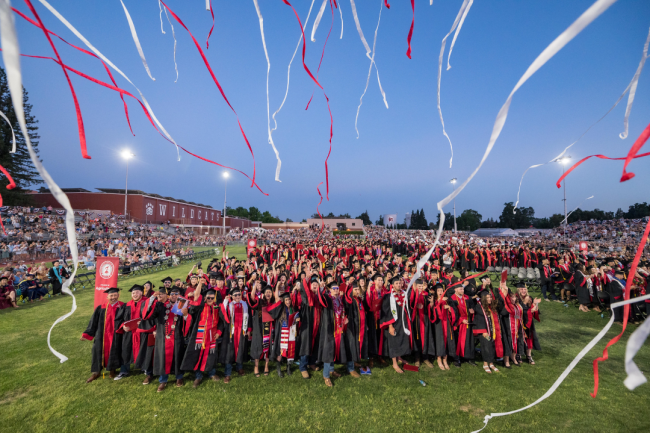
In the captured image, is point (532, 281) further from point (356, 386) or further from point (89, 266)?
point (89, 266)

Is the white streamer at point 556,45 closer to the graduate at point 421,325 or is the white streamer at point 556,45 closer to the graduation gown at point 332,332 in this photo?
the graduation gown at point 332,332

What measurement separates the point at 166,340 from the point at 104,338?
1317 millimetres

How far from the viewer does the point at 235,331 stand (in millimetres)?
5574

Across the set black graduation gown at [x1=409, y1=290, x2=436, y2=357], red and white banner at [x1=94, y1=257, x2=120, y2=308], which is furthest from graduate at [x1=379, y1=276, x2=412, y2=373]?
red and white banner at [x1=94, y1=257, x2=120, y2=308]

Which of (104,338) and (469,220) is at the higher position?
(469,220)

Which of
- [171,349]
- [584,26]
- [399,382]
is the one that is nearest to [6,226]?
[171,349]

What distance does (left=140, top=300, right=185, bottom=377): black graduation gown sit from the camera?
5.12 meters

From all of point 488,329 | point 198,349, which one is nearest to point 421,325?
point 488,329

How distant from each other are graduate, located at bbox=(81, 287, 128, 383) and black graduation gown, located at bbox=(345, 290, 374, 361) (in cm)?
432

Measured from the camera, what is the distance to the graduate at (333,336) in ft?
17.7

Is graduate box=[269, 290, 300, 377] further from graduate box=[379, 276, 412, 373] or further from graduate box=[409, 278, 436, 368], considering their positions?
graduate box=[409, 278, 436, 368]

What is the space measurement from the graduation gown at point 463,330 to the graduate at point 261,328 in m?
3.78

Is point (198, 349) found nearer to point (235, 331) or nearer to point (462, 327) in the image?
point (235, 331)

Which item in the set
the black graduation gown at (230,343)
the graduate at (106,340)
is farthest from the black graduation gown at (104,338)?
the black graduation gown at (230,343)
